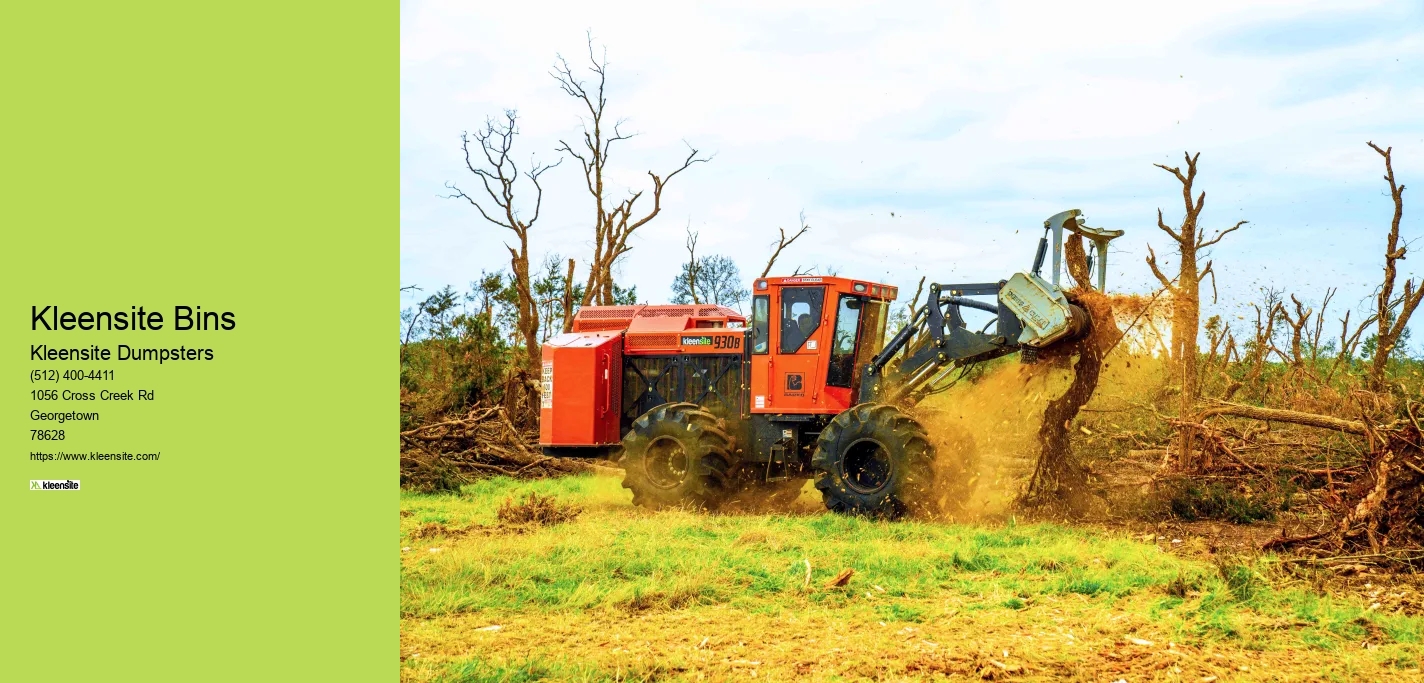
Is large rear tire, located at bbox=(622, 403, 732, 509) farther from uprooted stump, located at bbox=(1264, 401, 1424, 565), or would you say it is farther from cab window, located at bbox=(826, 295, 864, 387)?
uprooted stump, located at bbox=(1264, 401, 1424, 565)

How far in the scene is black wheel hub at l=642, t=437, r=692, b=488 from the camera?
13.9 metres

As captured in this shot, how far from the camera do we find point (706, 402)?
1470 centimetres

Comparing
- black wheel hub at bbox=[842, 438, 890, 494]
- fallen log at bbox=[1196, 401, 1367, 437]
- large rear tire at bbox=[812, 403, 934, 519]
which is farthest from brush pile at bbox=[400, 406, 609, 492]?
fallen log at bbox=[1196, 401, 1367, 437]

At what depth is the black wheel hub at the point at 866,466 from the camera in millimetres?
11961

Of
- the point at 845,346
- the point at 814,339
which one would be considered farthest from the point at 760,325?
the point at 845,346

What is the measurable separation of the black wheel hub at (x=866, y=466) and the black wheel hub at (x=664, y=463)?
2499 millimetres

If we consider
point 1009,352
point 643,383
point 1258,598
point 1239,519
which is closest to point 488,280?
point 643,383

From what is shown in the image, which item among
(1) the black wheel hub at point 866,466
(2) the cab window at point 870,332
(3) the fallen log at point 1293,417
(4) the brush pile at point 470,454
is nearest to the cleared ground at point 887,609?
(1) the black wheel hub at point 866,466

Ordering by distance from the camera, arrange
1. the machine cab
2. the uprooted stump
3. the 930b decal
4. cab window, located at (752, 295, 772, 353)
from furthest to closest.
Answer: the 930b decal, cab window, located at (752, 295, 772, 353), the machine cab, the uprooted stump

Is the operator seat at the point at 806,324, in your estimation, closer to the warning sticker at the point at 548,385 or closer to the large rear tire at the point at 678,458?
the large rear tire at the point at 678,458

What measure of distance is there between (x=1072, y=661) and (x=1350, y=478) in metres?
6.08

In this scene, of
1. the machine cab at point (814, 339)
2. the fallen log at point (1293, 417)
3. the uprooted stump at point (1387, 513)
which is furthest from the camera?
the machine cab at point (814, 339)

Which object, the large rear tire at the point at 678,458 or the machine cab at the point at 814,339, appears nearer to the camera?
the machine cab at the point at 814,339

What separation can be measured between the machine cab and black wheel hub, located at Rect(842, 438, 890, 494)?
1.04 metres
